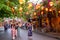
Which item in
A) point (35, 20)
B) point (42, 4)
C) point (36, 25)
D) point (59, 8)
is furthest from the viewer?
point (35, 20)

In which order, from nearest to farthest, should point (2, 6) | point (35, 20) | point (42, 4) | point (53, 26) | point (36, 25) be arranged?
point (2, 6) < point (42, 4) < point (53, 26) < point (36, 25) < point (35, 20)

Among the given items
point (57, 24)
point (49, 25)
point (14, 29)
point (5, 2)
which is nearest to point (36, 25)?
point (49, 25)

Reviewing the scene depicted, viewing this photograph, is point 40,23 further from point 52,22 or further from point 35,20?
point 52,22

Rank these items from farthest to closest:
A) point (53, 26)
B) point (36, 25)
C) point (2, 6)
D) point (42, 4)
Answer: point (36, 25), point (53, 26), point (42, 4), point (2, 6)

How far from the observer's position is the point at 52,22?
4775cm

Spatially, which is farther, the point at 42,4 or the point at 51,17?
the point at 51,17

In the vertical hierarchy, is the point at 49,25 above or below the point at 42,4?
below

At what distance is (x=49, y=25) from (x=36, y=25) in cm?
920

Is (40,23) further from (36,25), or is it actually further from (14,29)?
(14,29)

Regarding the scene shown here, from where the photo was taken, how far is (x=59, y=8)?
35.6 m

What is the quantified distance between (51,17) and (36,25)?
11.3 metres

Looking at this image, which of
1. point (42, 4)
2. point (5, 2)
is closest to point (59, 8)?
point (42, 4)

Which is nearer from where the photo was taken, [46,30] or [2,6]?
[2,6]

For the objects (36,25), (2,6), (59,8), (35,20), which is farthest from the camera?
(35,20)
